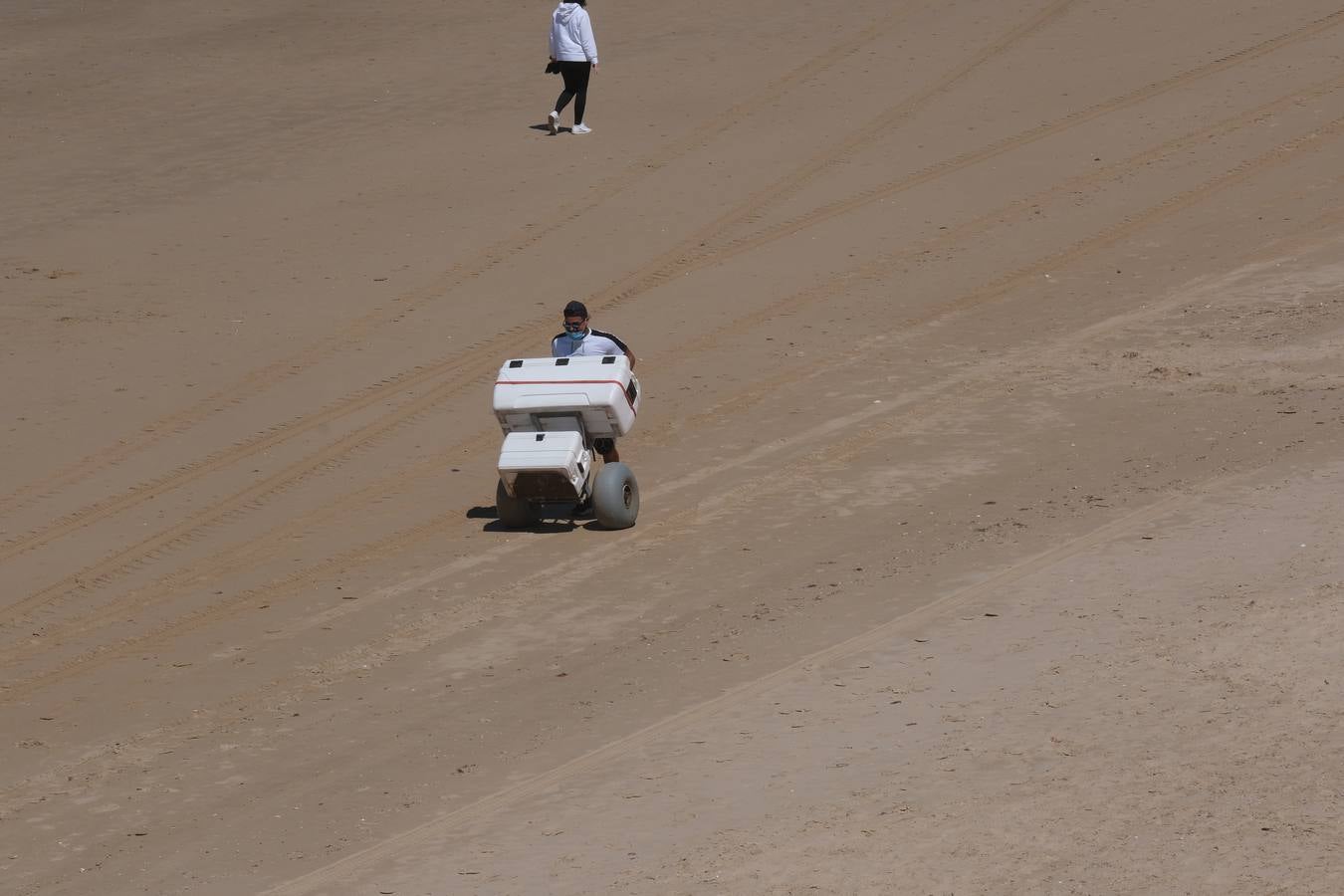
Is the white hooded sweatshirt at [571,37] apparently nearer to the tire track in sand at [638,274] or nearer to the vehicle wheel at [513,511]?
the tire track in sand at [638,274]

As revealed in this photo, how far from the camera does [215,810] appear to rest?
8984 mm

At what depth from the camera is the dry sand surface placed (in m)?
8.36

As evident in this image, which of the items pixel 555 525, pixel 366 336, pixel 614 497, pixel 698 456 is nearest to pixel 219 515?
pixel 555 525

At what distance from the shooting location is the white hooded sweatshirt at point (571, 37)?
68.9 ft

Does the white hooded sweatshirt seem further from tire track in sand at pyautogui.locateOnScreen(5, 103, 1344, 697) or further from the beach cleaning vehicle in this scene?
the beach cleaning vehicle

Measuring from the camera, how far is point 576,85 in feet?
70.1

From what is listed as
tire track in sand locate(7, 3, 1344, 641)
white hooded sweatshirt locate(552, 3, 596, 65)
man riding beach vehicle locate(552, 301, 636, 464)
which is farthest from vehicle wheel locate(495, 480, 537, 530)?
white hooded sweatshirt locate(552, 3, 596, 65)

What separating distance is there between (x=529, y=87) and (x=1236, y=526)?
14165mm

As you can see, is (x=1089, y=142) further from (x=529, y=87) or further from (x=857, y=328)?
(x=529, y=87)

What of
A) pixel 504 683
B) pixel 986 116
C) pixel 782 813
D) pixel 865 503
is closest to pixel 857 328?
pixel 865 503

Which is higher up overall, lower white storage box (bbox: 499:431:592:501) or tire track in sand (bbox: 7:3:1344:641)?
lower white storage box (bbox: 499:431:592:501)

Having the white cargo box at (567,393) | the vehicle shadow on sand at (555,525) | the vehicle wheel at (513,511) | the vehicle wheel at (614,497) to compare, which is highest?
the white cargo box at (567,393)

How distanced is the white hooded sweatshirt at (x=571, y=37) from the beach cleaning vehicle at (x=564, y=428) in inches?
368

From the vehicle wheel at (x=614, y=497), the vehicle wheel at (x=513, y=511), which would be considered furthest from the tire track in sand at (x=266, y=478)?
the vehicle wheel at (x=614, y=497)
